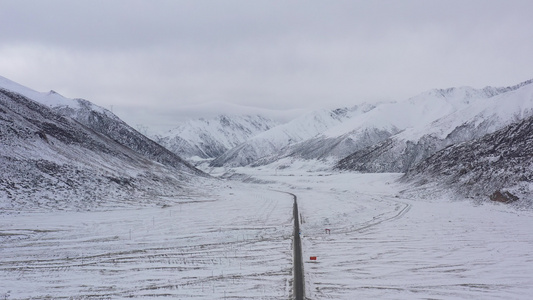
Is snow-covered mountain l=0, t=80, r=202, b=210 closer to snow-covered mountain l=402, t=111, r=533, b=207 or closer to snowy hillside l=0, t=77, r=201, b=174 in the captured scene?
snowy hillside l=0, t=77, r=201, b=174

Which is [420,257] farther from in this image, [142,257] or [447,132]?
[447,132]

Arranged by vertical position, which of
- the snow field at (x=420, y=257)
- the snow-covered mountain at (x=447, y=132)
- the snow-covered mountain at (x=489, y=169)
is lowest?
the snow field at (x=420, y=257)

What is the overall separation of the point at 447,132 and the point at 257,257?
112 meters

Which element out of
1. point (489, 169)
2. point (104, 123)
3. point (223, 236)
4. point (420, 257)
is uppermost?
point (104, 123)

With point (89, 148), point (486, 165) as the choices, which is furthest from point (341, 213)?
point (89, 148)

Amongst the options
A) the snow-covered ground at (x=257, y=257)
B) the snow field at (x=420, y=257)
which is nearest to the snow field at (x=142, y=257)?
the snow-covered ground at (x=257, y=257)

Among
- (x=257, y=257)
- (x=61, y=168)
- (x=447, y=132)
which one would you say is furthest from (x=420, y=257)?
(x=447, y=132)

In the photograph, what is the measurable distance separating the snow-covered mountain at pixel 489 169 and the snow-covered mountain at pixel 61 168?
36225 mm

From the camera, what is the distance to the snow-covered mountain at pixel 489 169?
32.6m

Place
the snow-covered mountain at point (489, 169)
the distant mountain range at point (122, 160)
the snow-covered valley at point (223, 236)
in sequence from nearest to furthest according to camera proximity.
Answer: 1. the snow-covered valley at point (223, 236)
2. the distant mountain range at point (122, 160)
3. the snow-covered mountain at point (489, 169)

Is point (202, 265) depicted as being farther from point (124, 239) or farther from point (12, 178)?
point (12, 178)

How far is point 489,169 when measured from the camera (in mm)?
39219

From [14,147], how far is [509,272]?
41.7 m

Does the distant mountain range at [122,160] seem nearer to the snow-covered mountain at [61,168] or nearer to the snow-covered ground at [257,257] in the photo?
the snow-covered mountain at [61,168]
